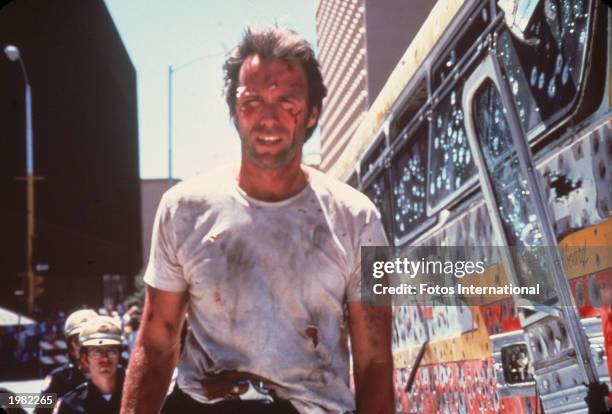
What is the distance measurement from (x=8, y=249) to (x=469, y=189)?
1686mm

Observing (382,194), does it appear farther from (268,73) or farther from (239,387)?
(239,387)

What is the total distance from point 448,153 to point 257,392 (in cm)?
101

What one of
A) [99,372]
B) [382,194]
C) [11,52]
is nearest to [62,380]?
[99,372]

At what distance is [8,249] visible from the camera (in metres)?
2.86

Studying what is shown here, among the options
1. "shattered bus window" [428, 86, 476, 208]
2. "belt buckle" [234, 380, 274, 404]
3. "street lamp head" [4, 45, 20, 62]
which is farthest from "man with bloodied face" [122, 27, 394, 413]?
"street lamp head" [4, 45, 20, 62]

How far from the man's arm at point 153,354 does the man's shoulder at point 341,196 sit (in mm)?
409

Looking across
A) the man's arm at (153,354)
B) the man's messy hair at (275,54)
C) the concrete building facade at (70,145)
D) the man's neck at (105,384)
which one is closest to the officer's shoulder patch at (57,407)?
the man's neck at (105,384)

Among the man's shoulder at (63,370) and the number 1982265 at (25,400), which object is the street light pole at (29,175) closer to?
the man's shoulder at (63,370)

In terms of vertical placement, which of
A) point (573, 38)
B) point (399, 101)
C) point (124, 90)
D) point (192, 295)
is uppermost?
point (124, 90)

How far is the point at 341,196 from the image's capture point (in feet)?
6.15

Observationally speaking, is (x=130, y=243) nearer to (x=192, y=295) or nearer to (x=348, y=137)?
(x=348, y=137)

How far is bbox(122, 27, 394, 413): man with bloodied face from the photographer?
5.78 feet

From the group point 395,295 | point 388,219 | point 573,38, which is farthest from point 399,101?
point 573,38

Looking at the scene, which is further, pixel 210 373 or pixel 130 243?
pixel 130 243
